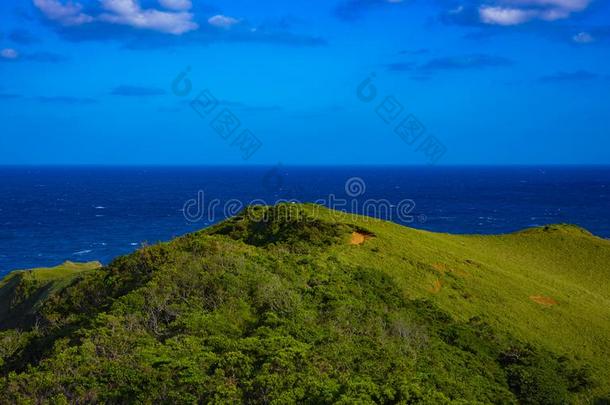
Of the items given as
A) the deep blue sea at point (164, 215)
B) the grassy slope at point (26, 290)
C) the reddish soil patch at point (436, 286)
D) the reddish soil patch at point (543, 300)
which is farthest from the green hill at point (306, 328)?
the deep blue sea at point (164, 215)

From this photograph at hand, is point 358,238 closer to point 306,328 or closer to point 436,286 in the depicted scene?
point 436,286

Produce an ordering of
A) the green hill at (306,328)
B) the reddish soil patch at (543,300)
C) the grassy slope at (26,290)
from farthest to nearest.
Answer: the grassy slope at (26,290) < the reddish soil patch at (543,300) < the green hill at (306,328)

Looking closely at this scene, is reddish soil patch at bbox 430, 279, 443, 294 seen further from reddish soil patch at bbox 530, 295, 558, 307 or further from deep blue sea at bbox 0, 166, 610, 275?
deep blue sea at bbox 0, 166, 610, 275

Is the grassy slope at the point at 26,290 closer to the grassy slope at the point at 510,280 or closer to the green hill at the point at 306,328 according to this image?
the green hill at the point at 306,328

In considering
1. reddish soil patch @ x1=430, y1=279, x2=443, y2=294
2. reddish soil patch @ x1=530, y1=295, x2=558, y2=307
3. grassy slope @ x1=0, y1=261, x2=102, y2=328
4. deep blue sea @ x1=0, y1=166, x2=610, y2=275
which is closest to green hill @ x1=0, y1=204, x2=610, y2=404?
reddish soil patch @ x1=530, y1=295, x2=558, y2=307

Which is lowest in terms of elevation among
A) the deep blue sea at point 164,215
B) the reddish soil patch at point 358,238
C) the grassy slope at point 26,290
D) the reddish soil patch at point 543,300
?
the deep blue sea at point 164,215

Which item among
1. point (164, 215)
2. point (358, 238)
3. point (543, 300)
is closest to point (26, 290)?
point (358, 238)

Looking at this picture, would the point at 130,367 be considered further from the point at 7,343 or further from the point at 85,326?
the point at 7,343
